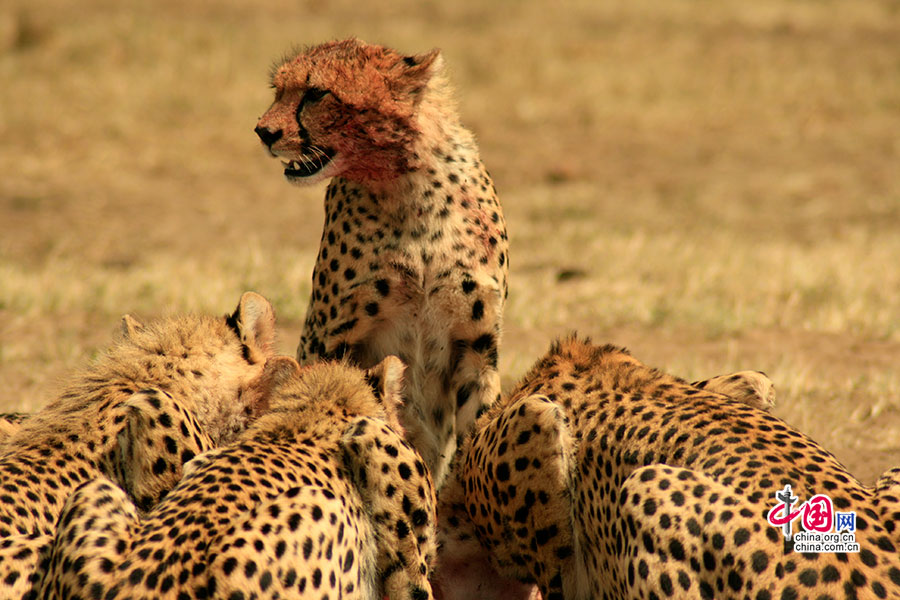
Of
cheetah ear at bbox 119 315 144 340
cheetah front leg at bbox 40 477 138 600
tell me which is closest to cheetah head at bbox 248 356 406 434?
cheetah ear at bbox 119 315 144 340

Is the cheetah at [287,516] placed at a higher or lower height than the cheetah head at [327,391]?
lower

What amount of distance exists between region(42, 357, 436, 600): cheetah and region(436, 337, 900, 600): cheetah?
33cm

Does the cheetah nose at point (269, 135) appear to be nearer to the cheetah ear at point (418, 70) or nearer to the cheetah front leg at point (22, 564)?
the cheetah ear at point (418, 70)

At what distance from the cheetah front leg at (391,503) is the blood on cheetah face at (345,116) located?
125cm

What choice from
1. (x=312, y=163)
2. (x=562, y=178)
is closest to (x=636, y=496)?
(x=312, y=163)

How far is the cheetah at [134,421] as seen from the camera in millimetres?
3490

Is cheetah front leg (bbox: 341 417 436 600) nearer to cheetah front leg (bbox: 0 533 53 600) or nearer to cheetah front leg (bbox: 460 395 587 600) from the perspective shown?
cheetah front leg (bbox: 460 395 587 600)

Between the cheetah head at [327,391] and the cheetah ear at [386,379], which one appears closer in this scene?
the cheetah head at [327,391]

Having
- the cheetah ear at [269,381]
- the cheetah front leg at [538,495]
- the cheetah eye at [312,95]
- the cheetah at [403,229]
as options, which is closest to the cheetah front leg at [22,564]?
the cheetah ear at [269,381]

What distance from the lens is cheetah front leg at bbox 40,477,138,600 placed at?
3002 mm

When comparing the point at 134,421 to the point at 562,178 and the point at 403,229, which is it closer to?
the point at 403,229

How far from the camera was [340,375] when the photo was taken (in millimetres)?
3930

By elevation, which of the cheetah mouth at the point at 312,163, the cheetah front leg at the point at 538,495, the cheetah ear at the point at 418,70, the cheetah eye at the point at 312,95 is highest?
the cheetah ear at the point at 418,70

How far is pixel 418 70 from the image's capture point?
181 inches
